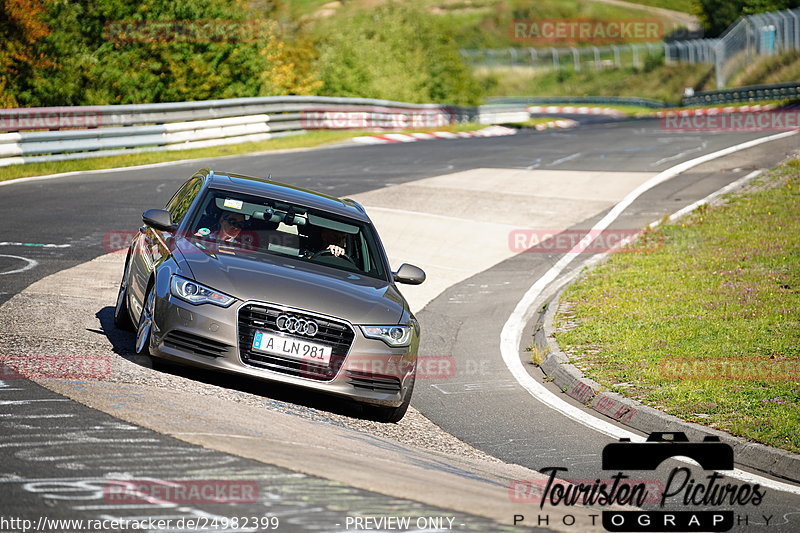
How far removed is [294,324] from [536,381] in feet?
11.9

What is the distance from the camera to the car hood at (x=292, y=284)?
7.91m

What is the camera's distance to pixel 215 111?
29062 mm

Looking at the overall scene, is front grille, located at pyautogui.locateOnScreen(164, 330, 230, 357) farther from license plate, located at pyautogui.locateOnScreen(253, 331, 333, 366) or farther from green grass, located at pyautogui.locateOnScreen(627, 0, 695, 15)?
green grass, located at pyautogui.locateOnScreen(627, 0, 695, 15)

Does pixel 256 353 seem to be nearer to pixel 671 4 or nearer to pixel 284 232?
pixel 284 232

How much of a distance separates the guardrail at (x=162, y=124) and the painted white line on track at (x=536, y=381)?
38.8 ft

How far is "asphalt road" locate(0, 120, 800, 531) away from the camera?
863cm

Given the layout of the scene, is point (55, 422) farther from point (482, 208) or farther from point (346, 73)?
point (346, 73)

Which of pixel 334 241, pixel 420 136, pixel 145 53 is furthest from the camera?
pixel 420 136

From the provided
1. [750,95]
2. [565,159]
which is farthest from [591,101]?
[565,159]

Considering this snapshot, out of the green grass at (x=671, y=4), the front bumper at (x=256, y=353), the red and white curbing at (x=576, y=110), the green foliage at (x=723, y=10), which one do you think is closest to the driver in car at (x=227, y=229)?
the front bumper at (x=256, y=353)

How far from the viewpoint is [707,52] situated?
7731 centimetres

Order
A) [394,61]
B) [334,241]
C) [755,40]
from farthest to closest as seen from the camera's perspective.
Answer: [755,40] < [394,61] < [334,241]

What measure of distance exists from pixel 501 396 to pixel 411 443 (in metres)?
2.20

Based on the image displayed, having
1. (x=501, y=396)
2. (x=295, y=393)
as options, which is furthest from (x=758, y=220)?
(x=295, y=393)
